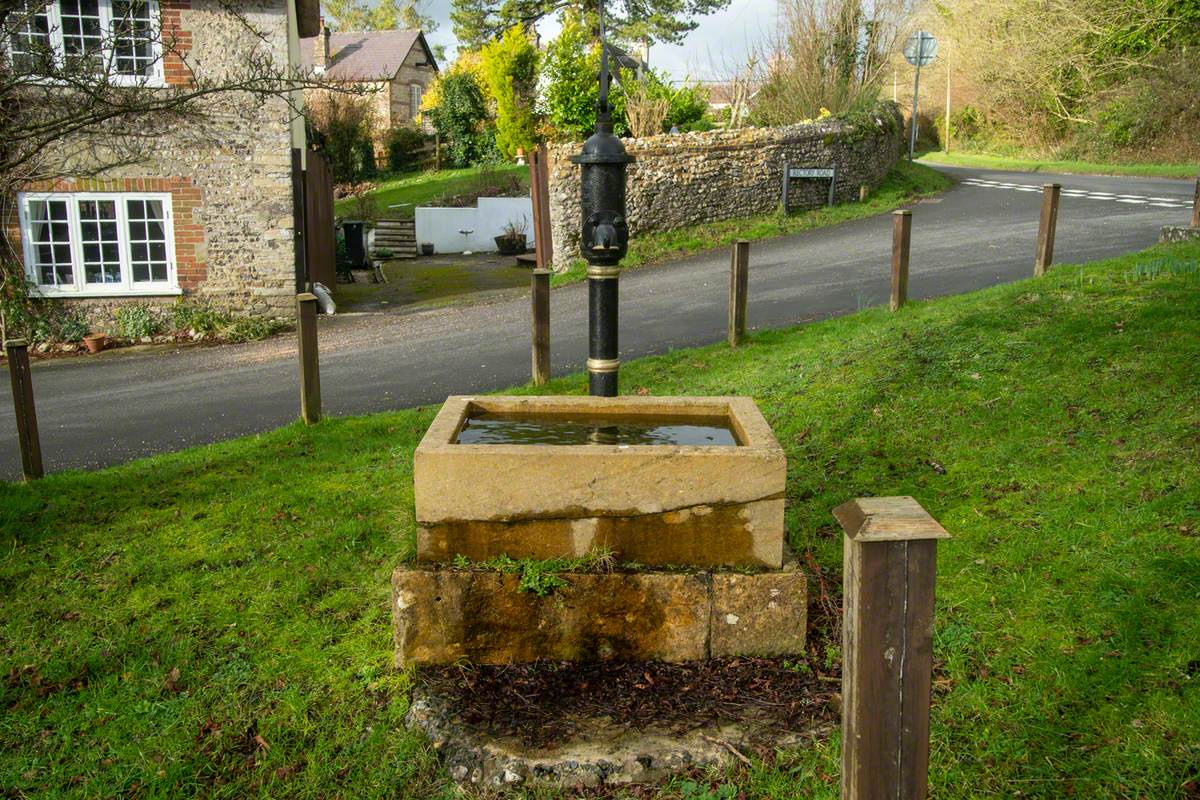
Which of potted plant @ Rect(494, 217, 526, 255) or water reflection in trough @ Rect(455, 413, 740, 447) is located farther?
potted plant @ Rect(494, 217, 526, 255)

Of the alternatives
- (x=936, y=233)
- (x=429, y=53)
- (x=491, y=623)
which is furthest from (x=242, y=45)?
(x=429, y=53)

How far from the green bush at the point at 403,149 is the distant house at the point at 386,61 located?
6362 mm

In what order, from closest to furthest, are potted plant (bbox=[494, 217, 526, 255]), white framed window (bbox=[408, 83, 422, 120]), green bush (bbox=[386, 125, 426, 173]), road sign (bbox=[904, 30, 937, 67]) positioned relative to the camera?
1. potted plant (bbox=[494, 217, 526, 255])
2. road sign (bbox=[904, 30, 937, 67])
3. green bush (bbox=[386, 125, 426, 173])
4. white framed window (bbox=[408, 83, 422, 120])

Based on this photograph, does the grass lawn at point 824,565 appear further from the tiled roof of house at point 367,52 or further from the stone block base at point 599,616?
the tiled roof of house at point 367,52

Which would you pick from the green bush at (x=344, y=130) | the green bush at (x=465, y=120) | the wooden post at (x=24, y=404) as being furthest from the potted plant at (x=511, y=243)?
the wooden post at (x=24, y=404)

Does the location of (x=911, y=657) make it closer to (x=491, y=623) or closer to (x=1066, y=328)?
(x=491, y=623)

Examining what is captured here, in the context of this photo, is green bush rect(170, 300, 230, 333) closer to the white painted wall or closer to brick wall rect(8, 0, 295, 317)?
brick wall rect(8, 0, 295, 317)

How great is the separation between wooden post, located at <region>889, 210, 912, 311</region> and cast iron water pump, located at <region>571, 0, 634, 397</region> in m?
5.65

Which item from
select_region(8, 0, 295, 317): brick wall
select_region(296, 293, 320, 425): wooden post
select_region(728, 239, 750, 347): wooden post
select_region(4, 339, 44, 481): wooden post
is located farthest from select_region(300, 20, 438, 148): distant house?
select_region(4, 339, 44, 481): wooden post

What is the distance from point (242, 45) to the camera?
14875 millimetres

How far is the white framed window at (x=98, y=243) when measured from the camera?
14734 mm

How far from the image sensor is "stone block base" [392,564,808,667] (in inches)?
163

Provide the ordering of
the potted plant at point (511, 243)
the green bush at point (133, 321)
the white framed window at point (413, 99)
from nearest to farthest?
the green bush at point (133, 321)
the potted plant at point (511, 243)
the white framed window at point (413, 99)

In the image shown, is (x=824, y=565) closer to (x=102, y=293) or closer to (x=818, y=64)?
(x=102, y=293)
